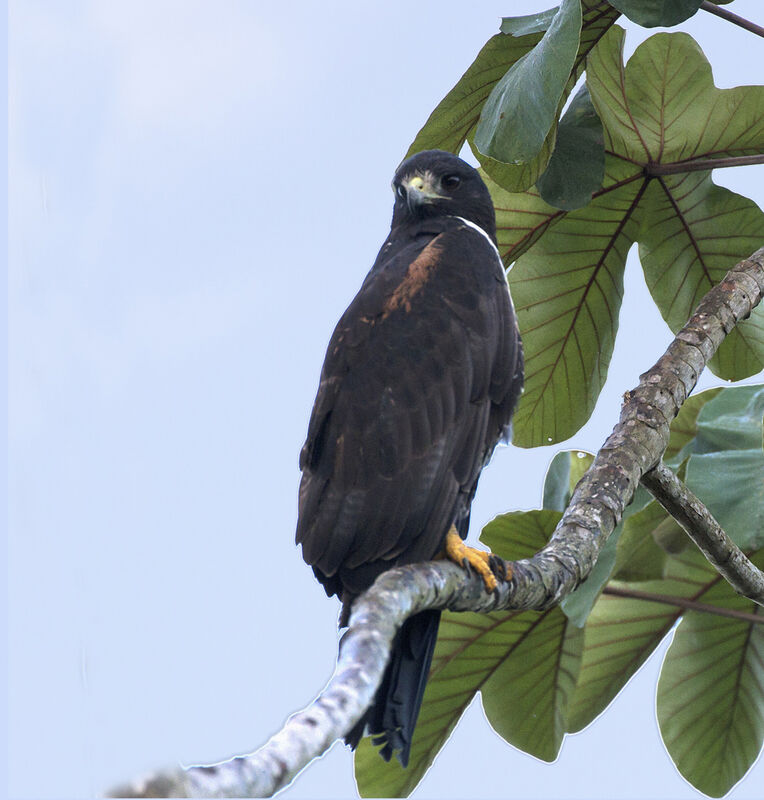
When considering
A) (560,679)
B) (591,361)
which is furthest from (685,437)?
(560,679)

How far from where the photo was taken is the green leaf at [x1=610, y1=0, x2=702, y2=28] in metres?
2.42

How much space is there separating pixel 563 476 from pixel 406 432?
4.49 ft

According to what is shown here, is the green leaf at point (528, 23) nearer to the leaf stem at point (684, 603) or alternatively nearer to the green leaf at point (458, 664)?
the green leaf at point (458, 664)

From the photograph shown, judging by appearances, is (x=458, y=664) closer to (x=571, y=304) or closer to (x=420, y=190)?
(x=571, y=304)

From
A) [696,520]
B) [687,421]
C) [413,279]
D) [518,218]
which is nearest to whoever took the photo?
[413,279]

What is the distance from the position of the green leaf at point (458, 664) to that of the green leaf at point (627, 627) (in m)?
0.16

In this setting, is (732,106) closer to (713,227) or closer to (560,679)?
(713,227)

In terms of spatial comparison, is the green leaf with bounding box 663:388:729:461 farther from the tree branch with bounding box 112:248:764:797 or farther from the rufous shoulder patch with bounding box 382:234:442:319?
the rufous shoulder patch with bounding box 382:234:442:319

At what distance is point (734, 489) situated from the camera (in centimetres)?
270

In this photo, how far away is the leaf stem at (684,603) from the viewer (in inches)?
114

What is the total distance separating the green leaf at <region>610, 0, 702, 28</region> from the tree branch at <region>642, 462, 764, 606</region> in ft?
3.52

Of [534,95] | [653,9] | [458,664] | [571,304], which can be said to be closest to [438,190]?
[534,95]

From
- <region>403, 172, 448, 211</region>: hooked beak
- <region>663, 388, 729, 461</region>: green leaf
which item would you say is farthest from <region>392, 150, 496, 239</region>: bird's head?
<region>663, 388, 729, 461</region>: green leaf

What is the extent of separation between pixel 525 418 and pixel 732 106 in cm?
113
